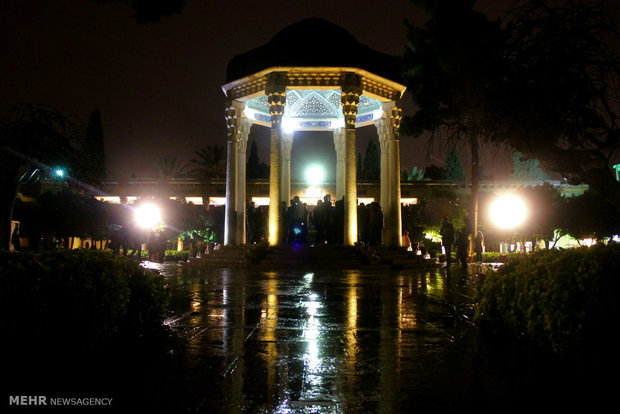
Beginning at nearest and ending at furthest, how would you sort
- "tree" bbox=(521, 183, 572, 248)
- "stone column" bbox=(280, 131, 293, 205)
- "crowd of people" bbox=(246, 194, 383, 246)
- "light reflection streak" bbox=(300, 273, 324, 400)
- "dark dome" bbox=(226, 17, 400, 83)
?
"light reflection streak" bbox=(300, 273, 324, 400) < "dark dome" bbox=(226, 17, 400, 83) < "crowd of people" bbox=(246, 194, 383, 246) < "stone column" bbox=(280, 131, 293, 205) < "tree" bbox=(521, 183, 572, 248)

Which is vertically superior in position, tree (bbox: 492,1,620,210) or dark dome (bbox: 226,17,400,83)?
dark dome (bbox: 226,17,400,83)

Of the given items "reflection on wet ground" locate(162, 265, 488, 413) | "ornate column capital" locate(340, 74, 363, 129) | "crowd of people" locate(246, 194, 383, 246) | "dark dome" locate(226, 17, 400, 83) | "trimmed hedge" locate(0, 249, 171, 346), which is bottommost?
"reflection on wet ground" locate(162, 265, 488, 413)

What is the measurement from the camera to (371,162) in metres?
66.2

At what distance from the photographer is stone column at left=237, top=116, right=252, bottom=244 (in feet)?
75.7

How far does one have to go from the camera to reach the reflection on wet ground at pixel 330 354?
10.3 ft

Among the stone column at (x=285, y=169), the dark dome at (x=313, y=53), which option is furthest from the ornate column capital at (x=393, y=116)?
the stone column at (x=285, y=169)

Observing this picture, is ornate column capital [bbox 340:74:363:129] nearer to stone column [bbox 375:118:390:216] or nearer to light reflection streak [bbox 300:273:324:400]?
stone column [bbox 375:118:390:216]

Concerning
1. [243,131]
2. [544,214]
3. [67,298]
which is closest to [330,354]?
[67,298]

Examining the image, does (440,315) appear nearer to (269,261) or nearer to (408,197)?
(269,261)

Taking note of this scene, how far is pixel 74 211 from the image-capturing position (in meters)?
27.8

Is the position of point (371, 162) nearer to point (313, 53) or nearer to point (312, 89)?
point (312, 89)

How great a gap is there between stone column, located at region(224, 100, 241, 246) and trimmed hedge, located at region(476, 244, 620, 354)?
59.7ft

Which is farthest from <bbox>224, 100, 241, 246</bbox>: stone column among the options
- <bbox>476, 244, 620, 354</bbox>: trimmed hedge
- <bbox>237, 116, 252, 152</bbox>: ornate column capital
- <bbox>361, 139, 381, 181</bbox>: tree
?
<bbox>361, 139, 381, 181</bbox>: tree

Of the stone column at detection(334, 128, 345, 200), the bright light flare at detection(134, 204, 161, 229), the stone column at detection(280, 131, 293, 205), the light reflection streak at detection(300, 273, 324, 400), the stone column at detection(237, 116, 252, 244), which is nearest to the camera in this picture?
the light reflection streak at detection(300, 273, 324, 400)
